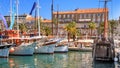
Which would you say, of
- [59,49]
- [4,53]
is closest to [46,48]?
[59,49]

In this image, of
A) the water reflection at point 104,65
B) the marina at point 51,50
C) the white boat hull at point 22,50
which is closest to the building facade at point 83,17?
the marina at point 51,50

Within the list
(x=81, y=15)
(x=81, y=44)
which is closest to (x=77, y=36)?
(x=81, y=44)

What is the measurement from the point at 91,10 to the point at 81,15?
5961mm

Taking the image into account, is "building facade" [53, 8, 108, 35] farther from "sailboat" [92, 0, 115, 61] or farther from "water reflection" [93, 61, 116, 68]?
"water reflection" [93, 61, 116, 68]

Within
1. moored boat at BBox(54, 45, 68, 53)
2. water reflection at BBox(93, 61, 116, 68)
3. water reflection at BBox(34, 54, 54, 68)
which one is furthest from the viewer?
moored boat at BBox(54, 45, 68, 53)

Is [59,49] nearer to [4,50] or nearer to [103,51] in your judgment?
[4,50]

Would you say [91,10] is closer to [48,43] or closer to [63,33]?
[63,33]

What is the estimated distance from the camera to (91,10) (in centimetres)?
16350

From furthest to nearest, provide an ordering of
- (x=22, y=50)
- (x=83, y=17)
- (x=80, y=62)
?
(x=83, y=17), (x=22, y=50), (x=80, y=62)

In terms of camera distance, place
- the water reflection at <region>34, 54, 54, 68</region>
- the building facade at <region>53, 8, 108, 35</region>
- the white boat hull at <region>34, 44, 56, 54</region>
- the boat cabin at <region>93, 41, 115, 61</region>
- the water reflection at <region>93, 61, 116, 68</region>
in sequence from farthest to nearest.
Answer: the building facade at <region>53, 8, 108, 35</region> < the white boat hull at <region>34, 44, 56, 54</region> < the water reflection at <region>34, 54, 54, 68</region> < the boat cabin at <region>93, 41, 115, 61</region> < the water reflection at <region>93, 61, 116, 68</region>

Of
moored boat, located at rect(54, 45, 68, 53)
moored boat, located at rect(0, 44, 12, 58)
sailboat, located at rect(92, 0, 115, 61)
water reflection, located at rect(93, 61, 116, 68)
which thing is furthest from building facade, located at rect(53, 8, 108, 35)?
water reflection, located at rect(93, 61, 116, 68)

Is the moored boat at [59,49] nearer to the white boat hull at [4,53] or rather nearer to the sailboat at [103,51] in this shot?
the white boat hull at [4,53]

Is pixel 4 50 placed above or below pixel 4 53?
above

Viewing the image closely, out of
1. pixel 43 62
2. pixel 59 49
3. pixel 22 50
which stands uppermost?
pixel 22 50
